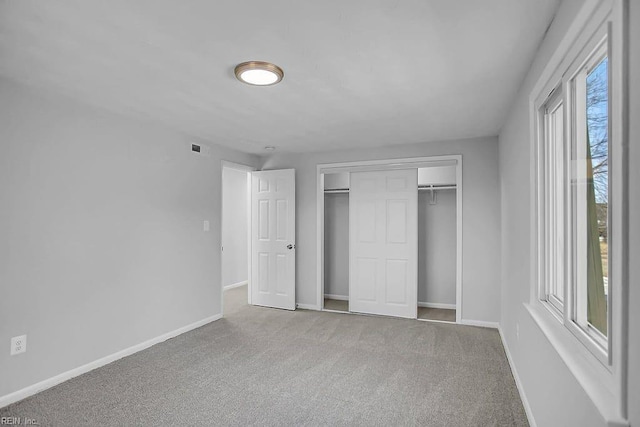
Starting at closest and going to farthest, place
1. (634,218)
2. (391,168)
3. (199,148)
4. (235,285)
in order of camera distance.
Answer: (634,218) < (199,148) < (391,168) < (235,285)

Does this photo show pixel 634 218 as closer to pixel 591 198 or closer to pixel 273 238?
pixel 591 198

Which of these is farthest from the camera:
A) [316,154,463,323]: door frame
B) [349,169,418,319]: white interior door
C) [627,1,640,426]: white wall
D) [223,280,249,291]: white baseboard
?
[223,280,249,291]: white baseboard

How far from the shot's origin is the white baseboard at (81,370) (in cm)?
251

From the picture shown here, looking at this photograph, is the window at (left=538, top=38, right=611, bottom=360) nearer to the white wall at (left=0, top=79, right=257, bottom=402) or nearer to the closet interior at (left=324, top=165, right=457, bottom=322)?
the closet interior at (left=324, top=165, right=457, bottom=322)

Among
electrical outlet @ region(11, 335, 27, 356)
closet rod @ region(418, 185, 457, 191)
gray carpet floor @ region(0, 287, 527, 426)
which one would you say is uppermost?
closet rod @ region(418, 185, 457, 191)

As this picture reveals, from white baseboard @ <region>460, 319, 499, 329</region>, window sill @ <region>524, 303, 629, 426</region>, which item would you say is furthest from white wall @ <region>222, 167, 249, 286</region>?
window sill @ <region>524, 303, 629, 426</region>

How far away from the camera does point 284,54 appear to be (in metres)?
2.11

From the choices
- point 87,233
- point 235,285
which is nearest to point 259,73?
point 87,233

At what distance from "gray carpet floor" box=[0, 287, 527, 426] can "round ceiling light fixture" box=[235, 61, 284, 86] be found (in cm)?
225

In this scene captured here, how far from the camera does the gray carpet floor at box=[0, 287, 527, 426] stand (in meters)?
2.32

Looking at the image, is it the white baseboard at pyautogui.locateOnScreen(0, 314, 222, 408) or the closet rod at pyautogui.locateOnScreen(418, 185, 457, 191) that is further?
the closet rod at pyautogui.locateOnScreen(418, 185, 457, 191)

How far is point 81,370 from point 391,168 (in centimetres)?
397

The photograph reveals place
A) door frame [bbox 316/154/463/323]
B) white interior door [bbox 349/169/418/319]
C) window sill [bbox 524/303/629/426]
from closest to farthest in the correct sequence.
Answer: window sill [bbox 524/303/629/426]
door frame [bbox 316/154/463/323]
white interior door [bbox 349/169/418/319]

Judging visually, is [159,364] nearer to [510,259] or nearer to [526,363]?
[526,363]
